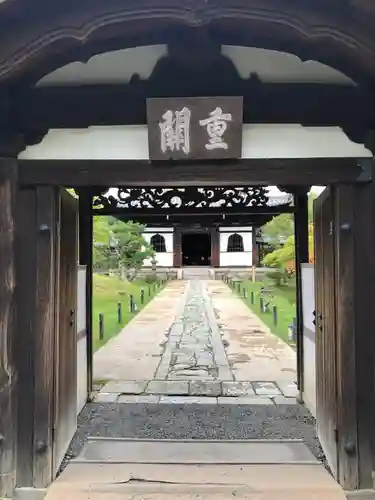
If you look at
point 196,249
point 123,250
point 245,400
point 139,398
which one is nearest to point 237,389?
point 245,400

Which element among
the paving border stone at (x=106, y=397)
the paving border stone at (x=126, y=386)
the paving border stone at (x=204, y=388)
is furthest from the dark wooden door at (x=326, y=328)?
the paving border stone at (x=126, y=386)

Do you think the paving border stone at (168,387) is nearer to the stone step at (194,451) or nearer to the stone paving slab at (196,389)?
the stone paving slab at (196,389)

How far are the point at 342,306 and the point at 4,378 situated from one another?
9.00ft

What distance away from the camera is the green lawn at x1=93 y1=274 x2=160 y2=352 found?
488 inches

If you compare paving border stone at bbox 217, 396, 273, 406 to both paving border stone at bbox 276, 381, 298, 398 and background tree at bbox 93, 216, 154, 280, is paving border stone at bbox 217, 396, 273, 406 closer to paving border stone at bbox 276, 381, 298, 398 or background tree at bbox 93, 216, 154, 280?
paving border stone at bbox 276, 381, 298, 398

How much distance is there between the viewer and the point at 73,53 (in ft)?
10.7

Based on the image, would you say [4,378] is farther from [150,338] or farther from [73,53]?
[150,338]

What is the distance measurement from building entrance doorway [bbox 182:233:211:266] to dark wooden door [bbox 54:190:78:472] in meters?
A: 42.8

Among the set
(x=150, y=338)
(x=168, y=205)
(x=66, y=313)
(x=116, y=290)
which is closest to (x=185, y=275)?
(x=116, y=290)

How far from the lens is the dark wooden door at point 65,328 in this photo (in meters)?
4.08

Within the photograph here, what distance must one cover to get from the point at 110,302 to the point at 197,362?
10510mm

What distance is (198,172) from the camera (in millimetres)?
3820

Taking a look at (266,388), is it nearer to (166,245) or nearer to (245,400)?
(245,400)

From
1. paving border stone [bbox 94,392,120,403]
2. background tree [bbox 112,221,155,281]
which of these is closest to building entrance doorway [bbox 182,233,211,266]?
background tree [bbox 112,221,155,281]
